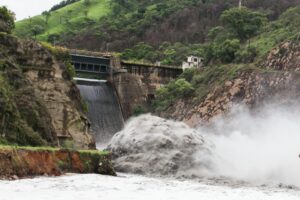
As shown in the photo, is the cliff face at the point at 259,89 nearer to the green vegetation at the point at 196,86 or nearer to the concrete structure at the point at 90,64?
the green vegetation at the point at 196,86

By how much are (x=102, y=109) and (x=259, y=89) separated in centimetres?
2582

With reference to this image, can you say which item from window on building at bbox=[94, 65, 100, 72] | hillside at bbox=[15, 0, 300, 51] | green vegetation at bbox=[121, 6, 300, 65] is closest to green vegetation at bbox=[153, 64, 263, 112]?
green vegetation at bbox=[121, 6, 300, 65]

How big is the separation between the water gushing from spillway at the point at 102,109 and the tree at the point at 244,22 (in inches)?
1187

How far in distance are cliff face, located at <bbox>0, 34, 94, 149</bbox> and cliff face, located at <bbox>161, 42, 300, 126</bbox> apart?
28.2 metres

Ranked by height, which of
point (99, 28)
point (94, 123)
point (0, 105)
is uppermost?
point (99, 28)

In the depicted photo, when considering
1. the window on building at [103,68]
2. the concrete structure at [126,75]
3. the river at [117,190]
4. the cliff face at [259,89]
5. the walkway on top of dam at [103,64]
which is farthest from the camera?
the window on building at [103,68]

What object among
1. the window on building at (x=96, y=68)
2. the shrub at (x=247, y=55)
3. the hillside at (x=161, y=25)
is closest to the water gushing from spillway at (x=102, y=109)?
the window on building at (x=96, y=68)

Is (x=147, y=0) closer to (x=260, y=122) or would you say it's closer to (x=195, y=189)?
(x=260, y=122)

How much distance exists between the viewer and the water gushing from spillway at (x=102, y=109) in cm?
9264

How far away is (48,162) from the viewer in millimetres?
40969

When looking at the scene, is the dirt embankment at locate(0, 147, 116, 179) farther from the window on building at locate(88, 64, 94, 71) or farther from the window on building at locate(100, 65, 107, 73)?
the window on building at locate(100, 65, 107, 73)

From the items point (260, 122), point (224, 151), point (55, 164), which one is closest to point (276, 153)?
point (224, 151)

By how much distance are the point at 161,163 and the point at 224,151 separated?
7522 millimetres

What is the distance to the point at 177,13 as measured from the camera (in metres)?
160
